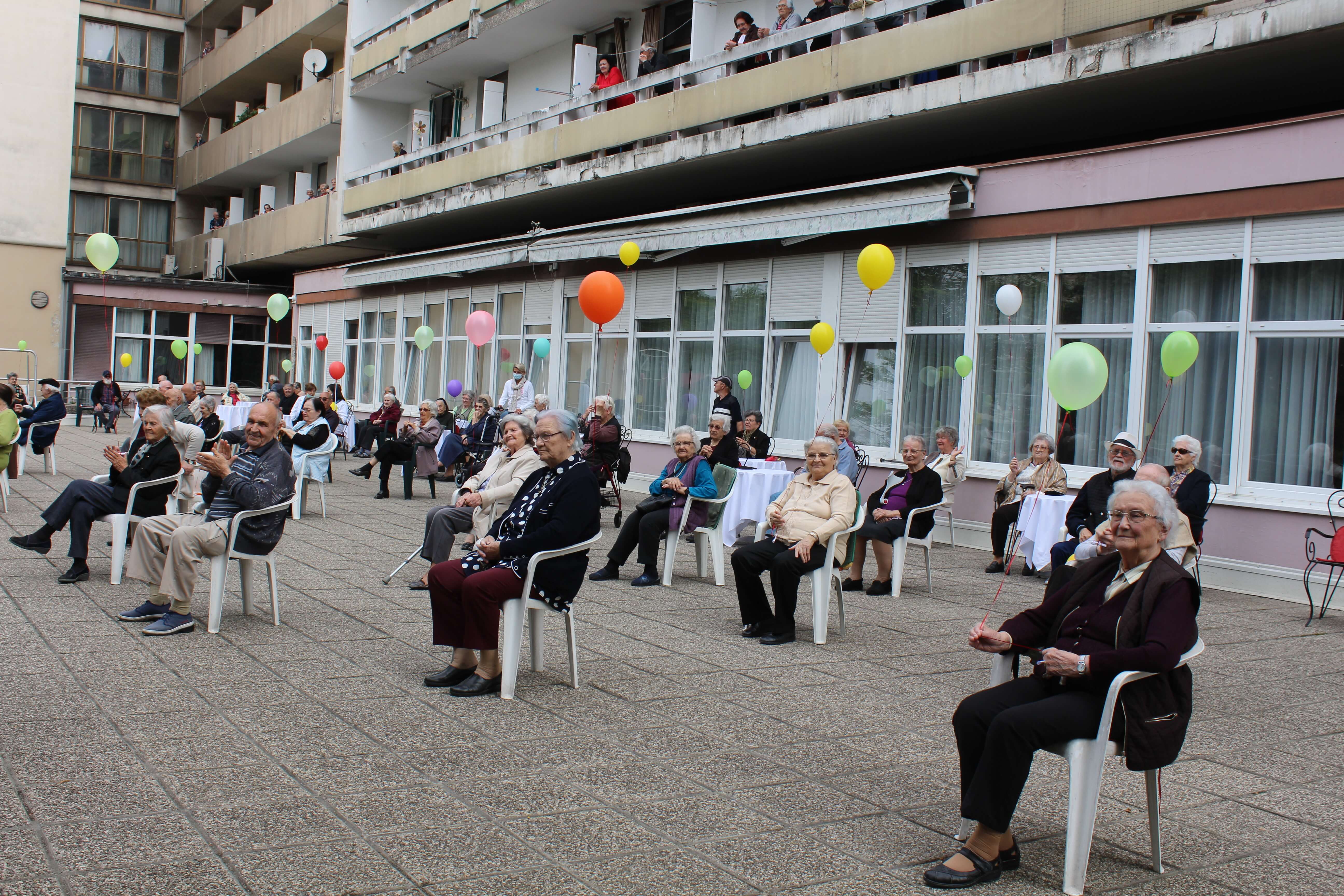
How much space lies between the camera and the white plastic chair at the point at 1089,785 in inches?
143

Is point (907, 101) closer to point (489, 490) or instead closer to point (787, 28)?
point (787, 28)

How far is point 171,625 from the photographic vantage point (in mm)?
6664

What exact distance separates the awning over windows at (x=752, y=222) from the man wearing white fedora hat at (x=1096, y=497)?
14.4ft

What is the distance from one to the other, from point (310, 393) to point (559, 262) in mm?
4875

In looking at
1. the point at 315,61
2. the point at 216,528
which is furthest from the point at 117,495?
the point at 315,61

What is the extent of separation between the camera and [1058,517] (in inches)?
415

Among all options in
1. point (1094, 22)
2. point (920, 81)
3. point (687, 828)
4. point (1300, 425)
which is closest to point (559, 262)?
point (920, 81)

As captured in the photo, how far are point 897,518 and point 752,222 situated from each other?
278 inches

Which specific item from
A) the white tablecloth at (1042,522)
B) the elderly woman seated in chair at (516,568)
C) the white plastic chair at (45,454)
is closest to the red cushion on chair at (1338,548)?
the white tablecloth at (1042,522)

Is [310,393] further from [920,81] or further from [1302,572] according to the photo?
[1302,572]

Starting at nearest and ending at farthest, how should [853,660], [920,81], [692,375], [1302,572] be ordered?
1. [853,660]
2. [1302,572]
3. [920,81]
4. [692,375]

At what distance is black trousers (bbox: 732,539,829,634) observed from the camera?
719 cm

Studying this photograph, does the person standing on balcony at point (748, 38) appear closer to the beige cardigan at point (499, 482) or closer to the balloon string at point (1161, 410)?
the balloon string at point (1161, 410)

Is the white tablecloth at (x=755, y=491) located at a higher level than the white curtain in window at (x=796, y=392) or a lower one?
lower
